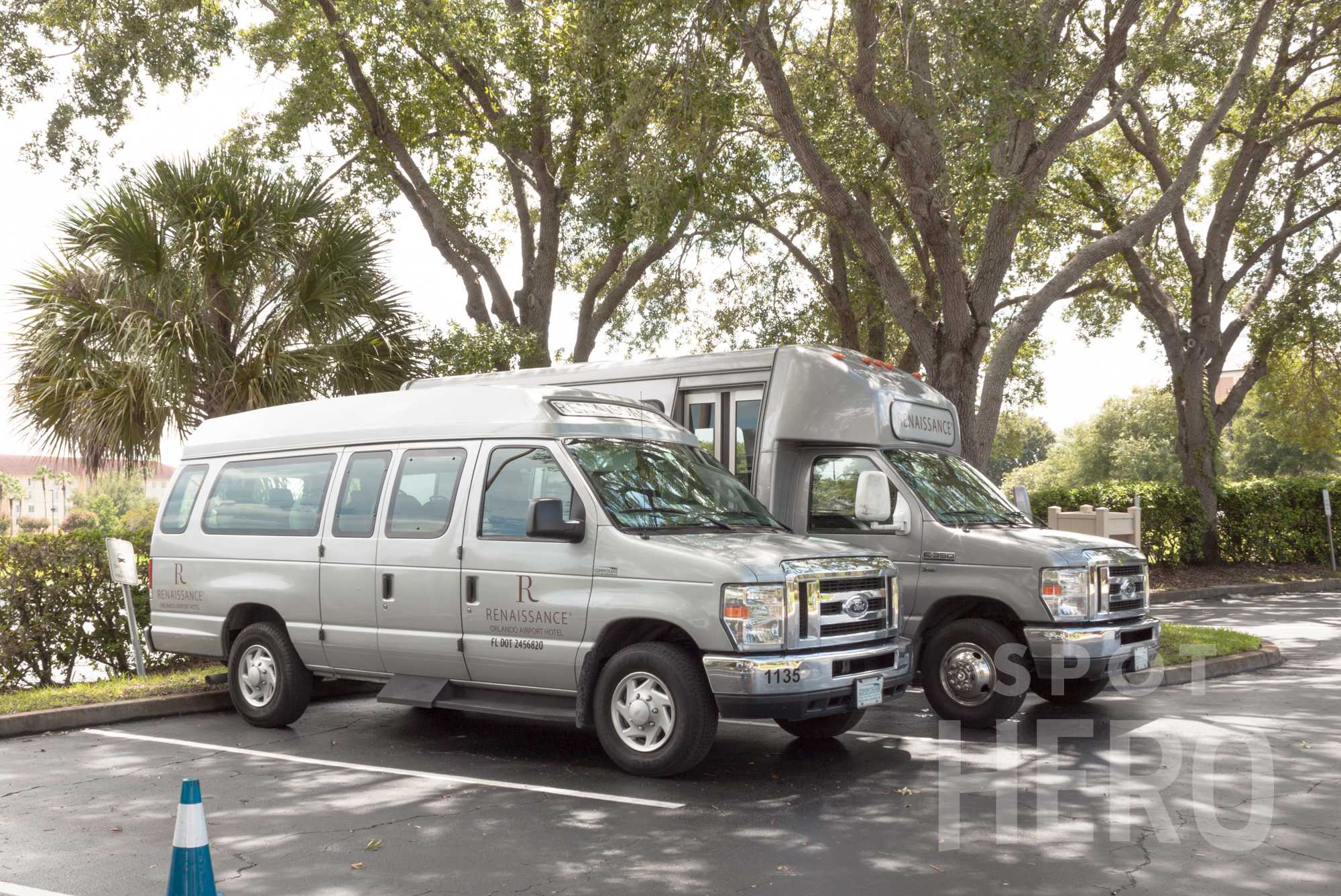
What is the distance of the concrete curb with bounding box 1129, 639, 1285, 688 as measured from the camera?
1157 centimetres

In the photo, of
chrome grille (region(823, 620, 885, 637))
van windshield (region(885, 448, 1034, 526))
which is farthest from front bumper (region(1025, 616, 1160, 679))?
chrome grille (region(823, 620, 885, 637))

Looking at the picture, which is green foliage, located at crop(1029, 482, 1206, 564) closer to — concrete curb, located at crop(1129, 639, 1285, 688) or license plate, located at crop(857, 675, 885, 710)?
concrete curb, located at crop(1129, 639, 1285, 688)

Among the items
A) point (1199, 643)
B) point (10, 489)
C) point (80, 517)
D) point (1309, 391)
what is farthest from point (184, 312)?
point (10, 489)

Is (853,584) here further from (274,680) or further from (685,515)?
(274,680)

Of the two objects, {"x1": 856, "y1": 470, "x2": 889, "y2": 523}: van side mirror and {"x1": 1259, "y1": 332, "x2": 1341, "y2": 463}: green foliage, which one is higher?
{"x1": 1259, "y1": 332, "x2": 1341, "y2": 463}: green foliage

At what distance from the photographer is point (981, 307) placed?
48.3 feet

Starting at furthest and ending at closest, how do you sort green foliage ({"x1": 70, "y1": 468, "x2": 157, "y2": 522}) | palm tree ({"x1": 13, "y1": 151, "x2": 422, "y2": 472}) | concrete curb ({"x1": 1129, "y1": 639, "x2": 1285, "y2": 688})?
1. green foliage ({"x1": 70, "y1": 468, "x2": 157, "y2": 522})
2. palm tree ({"x1": 13, "y1": 151, "x2": 422, "y2": 472})
3. concrete curb ({"x1": 1129, "y1": 639, "x2": 1285, "y2": 688})

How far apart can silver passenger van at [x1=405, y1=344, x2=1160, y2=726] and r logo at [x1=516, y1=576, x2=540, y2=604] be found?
2.29m

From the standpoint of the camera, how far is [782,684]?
23.3ft

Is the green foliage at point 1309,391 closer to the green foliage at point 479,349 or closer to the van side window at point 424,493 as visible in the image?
the green foliage at point 479,349

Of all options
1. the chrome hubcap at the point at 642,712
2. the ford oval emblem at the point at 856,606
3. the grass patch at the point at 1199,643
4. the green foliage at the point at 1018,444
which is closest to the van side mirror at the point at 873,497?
the ford oval emblem at the point at 856,606

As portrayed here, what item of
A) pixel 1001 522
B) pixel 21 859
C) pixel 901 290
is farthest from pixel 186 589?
pixel 901 290

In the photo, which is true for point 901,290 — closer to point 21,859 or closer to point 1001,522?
point 1001,522

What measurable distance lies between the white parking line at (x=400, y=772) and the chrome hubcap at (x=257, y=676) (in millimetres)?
687
